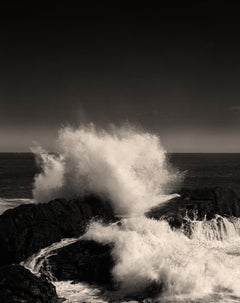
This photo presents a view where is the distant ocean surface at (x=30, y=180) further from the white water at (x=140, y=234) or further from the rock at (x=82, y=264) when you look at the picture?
the rock at (x=82, y=264)

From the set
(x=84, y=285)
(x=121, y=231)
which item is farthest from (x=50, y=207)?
(x=84, y=285)

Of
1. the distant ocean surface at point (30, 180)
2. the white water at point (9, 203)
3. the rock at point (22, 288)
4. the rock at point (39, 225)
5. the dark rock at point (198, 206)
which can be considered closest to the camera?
the rock at point (22, 288)

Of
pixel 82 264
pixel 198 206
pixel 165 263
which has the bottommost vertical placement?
pixel 82 264

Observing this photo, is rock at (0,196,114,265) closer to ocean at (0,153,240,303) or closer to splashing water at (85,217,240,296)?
ocean at (0,153,240,303)

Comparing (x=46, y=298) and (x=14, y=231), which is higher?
(x=14, y=231)

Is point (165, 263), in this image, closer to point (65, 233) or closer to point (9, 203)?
point (65, 233)

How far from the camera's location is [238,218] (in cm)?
2156

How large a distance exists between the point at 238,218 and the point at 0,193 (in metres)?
24.5

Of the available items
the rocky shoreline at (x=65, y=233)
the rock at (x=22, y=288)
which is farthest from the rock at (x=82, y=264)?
the rock at (x=22, y=288)

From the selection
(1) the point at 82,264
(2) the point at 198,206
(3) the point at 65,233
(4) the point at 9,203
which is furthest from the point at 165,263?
(4) the point at 9,203

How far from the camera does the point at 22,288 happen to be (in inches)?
478

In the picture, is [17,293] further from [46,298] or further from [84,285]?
[84,285]

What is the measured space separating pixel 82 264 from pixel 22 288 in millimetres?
3516

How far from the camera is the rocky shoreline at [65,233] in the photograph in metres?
12.4
